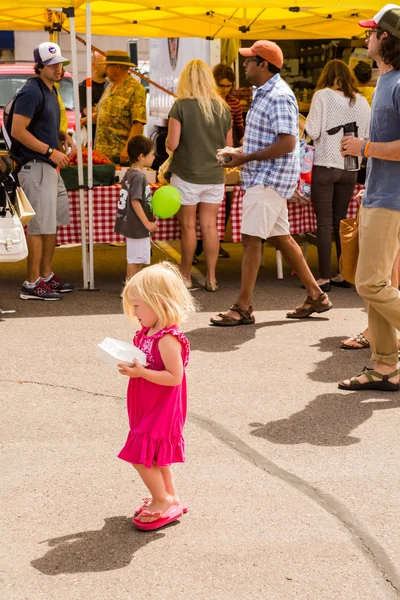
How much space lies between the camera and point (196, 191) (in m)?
8.77

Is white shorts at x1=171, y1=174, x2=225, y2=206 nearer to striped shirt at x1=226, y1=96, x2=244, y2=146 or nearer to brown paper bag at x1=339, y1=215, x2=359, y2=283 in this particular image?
striped shirt at x1=226, y1=96, x2=244, y2=146

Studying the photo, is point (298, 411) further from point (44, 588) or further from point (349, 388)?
point (44, 588)

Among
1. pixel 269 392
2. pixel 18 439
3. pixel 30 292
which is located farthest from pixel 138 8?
pixel 18 439

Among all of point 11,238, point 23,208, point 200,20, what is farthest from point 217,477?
point 200,20

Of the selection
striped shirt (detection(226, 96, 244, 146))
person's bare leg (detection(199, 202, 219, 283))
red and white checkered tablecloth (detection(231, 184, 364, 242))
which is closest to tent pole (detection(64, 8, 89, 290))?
person's bare leg (detection(199, 202, 219, 283))

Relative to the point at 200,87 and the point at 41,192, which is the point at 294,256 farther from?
the point at 41,192

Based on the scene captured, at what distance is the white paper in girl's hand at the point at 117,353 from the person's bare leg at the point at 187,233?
5.19 meters

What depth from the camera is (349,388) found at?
19.2 feet

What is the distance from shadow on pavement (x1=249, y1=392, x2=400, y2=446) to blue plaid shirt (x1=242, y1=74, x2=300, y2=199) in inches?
82.9

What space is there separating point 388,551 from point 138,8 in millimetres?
7925

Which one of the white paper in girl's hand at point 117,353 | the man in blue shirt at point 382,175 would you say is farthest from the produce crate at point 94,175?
the white paper in girl's hand at point 117,353

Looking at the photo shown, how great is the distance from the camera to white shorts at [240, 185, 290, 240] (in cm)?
729

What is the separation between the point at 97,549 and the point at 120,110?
697 cm

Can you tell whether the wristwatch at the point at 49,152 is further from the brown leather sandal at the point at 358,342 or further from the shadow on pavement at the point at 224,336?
the brown leather sandal at the point at 358,342
